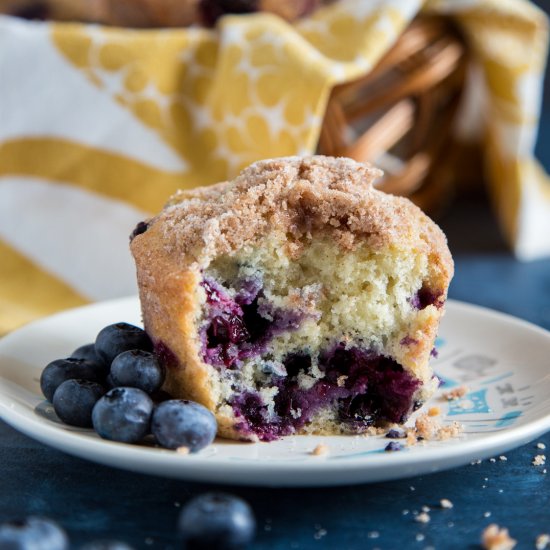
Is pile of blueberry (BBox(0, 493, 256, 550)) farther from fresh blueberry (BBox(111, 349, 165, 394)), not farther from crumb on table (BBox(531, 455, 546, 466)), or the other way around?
crumb on table (BBox(531, 455, 546, 466))

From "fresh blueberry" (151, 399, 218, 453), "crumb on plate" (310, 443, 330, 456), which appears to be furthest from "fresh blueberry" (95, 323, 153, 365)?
"crumb on plate" (310, 443, 330, 456)

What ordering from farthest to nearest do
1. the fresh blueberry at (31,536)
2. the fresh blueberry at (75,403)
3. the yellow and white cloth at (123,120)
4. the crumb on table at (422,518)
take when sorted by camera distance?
the yellow and white cloth at (123,120), the fresh blueberry at (75,403), the crumb on table at (422,518), the fresh blueberry at (31,536)

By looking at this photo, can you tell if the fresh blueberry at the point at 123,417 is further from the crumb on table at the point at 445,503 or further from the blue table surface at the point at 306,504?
the crumb on table at the point at 445,503

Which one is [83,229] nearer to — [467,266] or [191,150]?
[191,150]

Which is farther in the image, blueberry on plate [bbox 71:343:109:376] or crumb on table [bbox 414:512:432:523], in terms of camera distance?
blueberry on plate [bbox 71:343:109:376]

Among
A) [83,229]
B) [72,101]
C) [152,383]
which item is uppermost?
[72,101]

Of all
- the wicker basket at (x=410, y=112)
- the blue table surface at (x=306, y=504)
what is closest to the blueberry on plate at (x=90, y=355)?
the blue table surface at (x=306, y=504)

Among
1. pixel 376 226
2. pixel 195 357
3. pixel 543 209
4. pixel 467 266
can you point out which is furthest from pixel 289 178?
pixel 543 209

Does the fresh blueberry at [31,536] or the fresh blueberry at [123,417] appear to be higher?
the fresh blueberry at [31,536]
